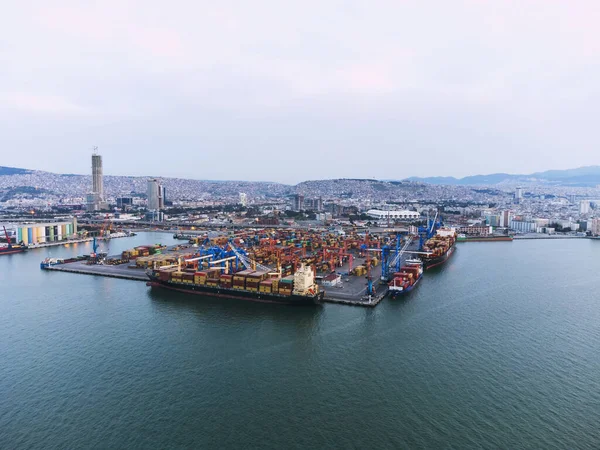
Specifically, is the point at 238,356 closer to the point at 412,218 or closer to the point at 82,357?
the point at 82,357

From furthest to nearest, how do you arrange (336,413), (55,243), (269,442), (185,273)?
(55,243)
(185,273)
(336,413)
(269,442)

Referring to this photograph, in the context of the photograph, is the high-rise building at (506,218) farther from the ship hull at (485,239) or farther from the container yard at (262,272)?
the container yard at (262,272)

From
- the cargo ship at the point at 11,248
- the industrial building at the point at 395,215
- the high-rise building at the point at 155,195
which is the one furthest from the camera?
the high-rise building at the point at 155,195

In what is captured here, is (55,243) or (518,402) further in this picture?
(55,243)

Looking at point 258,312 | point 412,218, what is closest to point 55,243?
point 258,312

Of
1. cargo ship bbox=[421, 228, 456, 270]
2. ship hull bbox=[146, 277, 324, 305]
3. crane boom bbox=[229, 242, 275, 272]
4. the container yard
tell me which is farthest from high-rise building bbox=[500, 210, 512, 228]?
ship hull bbox=[146, 277, 324, 305]

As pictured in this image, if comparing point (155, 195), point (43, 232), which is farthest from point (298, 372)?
point (155, 195)

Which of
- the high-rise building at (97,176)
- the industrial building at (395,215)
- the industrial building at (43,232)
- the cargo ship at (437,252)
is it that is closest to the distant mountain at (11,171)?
the high-rise building at (97,176)
